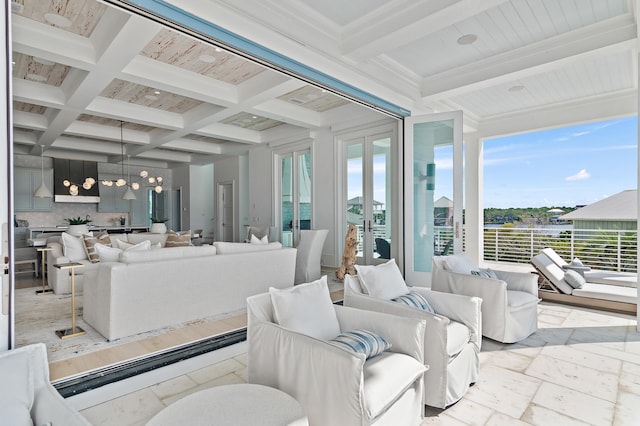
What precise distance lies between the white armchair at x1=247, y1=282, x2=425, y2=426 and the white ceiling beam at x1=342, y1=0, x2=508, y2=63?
2537mm

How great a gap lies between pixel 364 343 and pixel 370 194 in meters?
4.70

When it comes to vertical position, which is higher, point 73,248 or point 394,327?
point 73,248

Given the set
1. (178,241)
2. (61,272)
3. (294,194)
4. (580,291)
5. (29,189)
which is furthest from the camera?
(29,189)

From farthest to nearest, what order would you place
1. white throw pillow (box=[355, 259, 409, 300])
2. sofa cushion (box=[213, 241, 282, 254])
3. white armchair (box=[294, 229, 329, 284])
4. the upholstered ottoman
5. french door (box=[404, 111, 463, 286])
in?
1. white armchair (box=[294, 229, 329, 284])
2. french door (box=[404, 111, 463, 286])
3. sofa cushion (box=[213, 241, 282, 254])
4. white throw pillow (box=[355, 259, 409, 300])
5. the upholstered ottoman

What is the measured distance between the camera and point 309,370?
1.65 meters

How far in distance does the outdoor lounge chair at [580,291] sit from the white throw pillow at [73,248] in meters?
6.36

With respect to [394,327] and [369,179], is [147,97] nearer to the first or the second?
[369,179]

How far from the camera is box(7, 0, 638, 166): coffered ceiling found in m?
3.11

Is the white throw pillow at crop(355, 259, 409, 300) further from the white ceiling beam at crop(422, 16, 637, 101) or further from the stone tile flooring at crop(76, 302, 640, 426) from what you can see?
the white ceiling beam at crop(422, 16, 637, 101)

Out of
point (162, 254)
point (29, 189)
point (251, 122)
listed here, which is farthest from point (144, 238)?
point (29, 189)

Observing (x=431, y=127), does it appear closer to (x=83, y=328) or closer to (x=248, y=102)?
(x=248, y=102)

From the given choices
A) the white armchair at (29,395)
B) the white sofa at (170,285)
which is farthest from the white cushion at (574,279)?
the white armchair at (29,395)

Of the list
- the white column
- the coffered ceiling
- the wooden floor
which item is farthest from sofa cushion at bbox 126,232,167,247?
the white column

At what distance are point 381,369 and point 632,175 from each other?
8256mm
